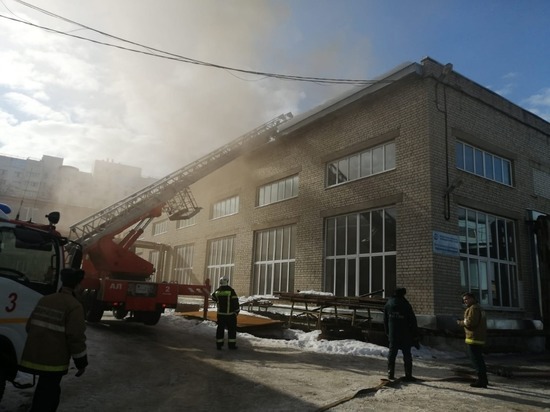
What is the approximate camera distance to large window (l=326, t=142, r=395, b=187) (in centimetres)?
1251

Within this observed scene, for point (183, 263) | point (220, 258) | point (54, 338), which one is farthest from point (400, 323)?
point (183, 263)

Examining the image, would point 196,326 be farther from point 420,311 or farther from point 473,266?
point 473,266

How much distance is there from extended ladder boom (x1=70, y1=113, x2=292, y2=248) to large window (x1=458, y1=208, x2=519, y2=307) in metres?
8.03

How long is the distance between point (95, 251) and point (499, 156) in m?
12.8

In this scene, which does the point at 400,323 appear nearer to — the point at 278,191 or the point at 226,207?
the point at 278,191

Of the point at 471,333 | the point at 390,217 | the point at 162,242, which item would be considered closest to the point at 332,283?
the point at 390,217

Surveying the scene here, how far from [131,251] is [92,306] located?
7.18 ft

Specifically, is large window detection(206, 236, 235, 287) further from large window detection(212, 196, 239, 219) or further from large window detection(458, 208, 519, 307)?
large window detection(458, 208, 519, 307)

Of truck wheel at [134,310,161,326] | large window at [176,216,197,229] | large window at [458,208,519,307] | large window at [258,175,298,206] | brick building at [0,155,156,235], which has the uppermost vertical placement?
brick building at [0,155,156,235]

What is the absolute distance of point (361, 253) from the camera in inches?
500

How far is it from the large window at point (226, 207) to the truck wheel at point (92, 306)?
29.1 ft

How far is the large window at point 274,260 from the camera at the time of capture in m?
15.6

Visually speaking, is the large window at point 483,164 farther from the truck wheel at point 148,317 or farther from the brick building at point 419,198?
the truck wheel at point 148,317

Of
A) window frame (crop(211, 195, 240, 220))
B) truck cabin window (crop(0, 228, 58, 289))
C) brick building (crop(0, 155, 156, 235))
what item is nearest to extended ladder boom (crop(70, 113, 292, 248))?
window frame (crop(211, 195, 240, 220))
